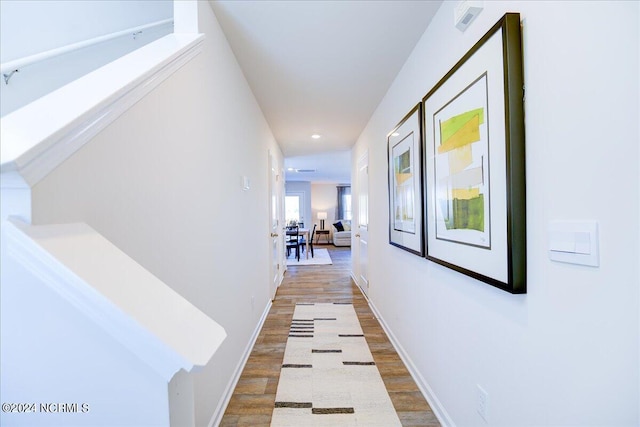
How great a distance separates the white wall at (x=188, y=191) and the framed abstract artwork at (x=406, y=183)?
4.26 feet

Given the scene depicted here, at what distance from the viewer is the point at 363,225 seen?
4.13m

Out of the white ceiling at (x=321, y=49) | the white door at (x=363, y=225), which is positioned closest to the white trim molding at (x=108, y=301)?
the white ceiling at (x=321, y=49)

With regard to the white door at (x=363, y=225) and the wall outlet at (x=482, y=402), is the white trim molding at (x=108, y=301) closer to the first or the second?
the wall outlet at (x=482, y=402)

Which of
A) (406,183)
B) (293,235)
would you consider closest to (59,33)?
(406,183)

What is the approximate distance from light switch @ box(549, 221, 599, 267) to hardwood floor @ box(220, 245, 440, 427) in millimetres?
1332

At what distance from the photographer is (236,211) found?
2.10 meters

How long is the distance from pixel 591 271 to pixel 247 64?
7.78 feet

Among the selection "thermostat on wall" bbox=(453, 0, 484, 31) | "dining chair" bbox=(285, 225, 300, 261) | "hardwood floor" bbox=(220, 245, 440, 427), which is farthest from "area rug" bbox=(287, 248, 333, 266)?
"thermostat on wall" bbox=(453, 0, 484, 31)

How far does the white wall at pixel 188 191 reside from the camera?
2.49 feet

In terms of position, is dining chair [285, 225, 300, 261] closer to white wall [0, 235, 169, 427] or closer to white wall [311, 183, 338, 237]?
white wall [311, 183, 338, 237]

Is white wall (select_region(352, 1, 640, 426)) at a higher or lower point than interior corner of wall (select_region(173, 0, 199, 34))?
lower

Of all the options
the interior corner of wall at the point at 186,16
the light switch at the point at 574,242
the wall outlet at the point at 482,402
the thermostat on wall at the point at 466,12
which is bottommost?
the wall outlet at the point at 482,402

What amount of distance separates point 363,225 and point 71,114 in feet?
12.3

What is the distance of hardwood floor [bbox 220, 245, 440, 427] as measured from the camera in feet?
5.42
